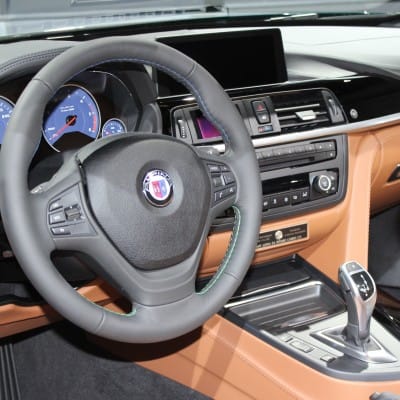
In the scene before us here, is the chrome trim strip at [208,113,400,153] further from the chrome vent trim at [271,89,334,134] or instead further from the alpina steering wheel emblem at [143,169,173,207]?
the alpina steering wheel emblem at [143,169,173,207]

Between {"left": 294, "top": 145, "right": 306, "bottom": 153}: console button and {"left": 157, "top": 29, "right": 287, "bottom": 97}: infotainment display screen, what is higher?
{"left": 157, "top": 29, "right": 287, "bottom": 97}: infotainment display screen

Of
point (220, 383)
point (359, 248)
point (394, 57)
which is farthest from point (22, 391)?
point (394, 57)

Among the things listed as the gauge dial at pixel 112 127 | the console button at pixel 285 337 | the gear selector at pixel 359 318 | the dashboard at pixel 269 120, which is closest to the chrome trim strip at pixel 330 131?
the dashboard at pixel 269 120

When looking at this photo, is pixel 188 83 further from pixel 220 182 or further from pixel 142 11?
pixel 142 11

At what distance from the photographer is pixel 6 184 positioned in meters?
0.95

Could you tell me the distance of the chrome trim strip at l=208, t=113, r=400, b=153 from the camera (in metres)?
1.51

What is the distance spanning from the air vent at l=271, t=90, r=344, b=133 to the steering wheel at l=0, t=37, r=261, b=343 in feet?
1.33

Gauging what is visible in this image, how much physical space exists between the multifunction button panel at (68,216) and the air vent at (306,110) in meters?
0.67

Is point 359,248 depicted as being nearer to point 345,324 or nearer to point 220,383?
point 345,324

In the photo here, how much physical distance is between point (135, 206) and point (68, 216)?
0.11 metres

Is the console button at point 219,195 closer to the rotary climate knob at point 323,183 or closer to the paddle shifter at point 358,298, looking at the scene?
the paddle shifter at point 358,298

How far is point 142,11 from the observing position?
1.72 m

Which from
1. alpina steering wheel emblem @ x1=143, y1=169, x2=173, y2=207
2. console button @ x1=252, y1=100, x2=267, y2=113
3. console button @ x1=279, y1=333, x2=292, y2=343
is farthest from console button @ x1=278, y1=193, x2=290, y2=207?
alpina steering wheel emblem @ x1=143, y1=169, x2=173, y2=207

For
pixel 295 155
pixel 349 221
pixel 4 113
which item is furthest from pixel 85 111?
pixel 349 221
